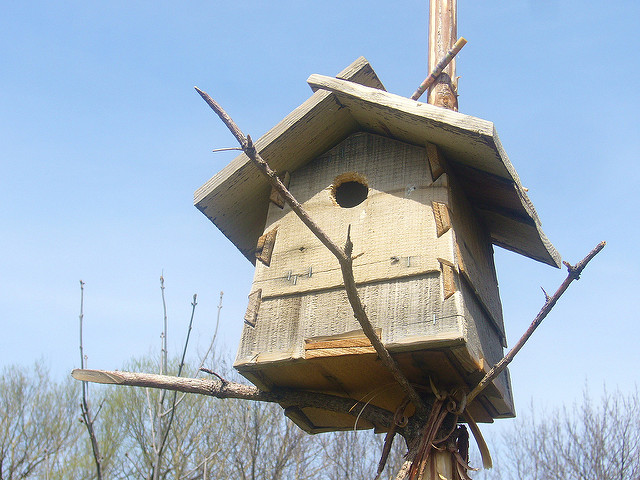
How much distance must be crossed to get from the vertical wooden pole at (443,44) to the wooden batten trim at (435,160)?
0.97 m

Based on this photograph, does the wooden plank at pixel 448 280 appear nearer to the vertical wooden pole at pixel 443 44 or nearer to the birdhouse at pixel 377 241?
the birdhouse at pixel 377 241

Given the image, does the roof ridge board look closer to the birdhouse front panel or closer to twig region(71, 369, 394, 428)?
the birdhouse front panel

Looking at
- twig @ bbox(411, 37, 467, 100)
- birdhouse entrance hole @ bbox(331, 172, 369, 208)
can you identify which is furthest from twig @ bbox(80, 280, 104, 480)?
twig @ bbox(411, 37, 467, 100)

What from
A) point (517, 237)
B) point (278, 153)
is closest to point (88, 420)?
point (278, 153)

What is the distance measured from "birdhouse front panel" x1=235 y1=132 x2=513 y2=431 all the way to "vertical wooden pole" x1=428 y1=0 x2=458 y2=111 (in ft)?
2.85

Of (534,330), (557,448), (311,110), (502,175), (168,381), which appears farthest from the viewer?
(557,448)

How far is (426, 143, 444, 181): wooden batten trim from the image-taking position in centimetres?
339

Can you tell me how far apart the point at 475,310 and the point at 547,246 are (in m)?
0.68

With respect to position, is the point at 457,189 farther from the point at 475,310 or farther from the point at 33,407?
the point at 33,407

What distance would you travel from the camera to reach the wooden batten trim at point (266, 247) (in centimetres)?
351

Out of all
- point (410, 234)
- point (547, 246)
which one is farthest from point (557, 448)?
point (410, 234)

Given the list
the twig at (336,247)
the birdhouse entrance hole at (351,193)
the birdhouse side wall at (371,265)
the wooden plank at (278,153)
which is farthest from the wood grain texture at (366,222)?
the twig at (336,247)

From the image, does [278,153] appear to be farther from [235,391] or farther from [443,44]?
[443,44]

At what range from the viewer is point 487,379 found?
2.85 metres
